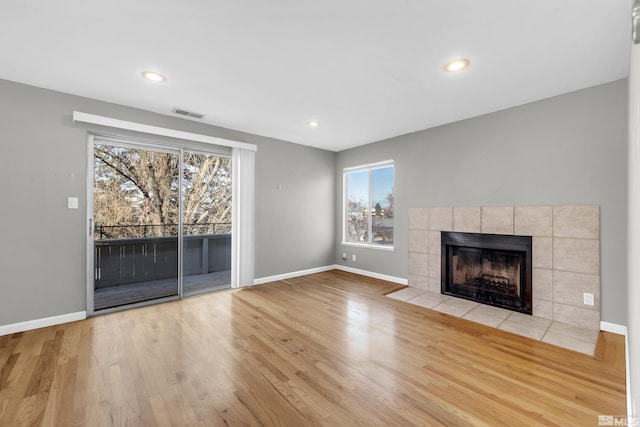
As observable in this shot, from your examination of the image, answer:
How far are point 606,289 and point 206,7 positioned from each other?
14.3ft

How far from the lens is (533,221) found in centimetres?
320

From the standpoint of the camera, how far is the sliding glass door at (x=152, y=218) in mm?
3627

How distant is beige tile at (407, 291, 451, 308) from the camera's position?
3602mm

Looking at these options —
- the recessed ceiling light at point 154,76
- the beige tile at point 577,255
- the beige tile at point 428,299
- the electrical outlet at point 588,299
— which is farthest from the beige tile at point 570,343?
the recessed ceiling light at point 154,76

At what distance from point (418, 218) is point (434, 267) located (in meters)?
0.80

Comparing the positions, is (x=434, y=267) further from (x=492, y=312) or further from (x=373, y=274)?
(x=373, y=274)

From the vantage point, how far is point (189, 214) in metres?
4.74

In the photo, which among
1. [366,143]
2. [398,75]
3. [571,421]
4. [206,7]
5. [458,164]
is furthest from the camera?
[366,143]

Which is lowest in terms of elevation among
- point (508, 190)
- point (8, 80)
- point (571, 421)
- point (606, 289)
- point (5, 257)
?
point (571, 421)

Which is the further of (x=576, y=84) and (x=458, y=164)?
(x=458, y=164)

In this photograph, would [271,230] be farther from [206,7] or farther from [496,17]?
[496,17]

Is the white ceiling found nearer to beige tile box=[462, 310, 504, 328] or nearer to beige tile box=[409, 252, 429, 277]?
beige tile box=[409, 252, 429, 277]

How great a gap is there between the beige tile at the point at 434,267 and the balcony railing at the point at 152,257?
3796 mm

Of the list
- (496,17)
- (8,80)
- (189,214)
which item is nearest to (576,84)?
(496,17)
